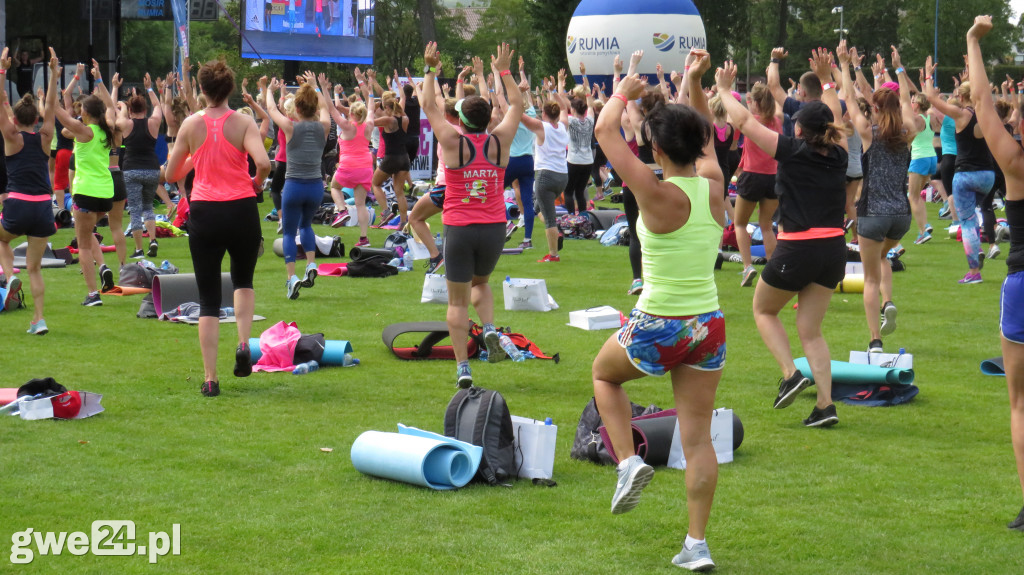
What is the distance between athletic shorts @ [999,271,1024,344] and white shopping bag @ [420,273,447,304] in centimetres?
749

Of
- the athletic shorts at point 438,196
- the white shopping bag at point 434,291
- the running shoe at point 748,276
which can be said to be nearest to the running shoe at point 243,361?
the athletic shorts at point 438,196

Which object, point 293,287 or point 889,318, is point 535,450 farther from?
point 293,287

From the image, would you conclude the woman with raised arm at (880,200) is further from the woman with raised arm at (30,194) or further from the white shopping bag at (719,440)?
the woman with raised arm at (30,194)

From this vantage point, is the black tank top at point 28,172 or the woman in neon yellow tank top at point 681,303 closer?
the woman in neon yellow tank top at point 681,303

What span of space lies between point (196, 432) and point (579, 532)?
279 cm

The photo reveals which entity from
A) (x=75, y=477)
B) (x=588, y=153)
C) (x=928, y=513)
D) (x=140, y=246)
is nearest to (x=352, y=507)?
(x=75, y=477)

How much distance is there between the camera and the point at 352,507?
5406 millimetres

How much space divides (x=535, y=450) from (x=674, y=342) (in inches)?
65.5

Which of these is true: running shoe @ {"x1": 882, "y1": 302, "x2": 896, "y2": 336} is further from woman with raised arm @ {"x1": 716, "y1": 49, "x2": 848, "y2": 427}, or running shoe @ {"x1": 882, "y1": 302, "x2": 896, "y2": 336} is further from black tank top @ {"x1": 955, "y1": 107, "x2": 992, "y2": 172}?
black tank top @ {"x1": 955, "y1": 107, "x2": 992, "y2": 172}

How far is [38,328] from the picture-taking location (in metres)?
9.91

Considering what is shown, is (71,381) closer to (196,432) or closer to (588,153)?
(196,432)

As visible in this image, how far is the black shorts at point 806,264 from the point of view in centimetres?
683

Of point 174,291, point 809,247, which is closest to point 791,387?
point 809,247

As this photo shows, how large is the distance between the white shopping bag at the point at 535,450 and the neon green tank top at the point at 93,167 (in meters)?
7.35
